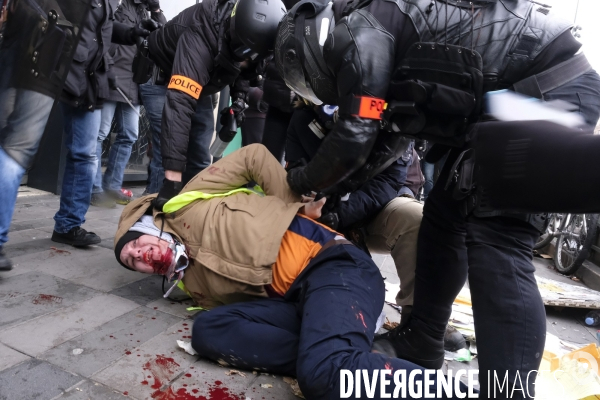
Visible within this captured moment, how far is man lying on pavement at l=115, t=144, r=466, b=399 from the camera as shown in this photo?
1498 millimetres

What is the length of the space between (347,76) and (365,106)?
12 centimetres

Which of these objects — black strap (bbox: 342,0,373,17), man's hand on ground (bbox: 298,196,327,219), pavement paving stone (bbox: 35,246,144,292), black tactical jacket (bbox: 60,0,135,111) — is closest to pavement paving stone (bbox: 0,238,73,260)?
pavement paving stone (bbox: 35,246,144,292)

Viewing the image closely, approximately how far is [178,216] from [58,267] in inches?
32.1

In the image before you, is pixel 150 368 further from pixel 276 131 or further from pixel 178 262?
pixel 276 131

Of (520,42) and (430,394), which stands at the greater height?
(520,42)

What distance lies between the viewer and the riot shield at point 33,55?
1.46 meters

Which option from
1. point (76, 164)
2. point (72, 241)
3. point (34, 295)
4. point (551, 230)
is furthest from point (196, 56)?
point (551, 230)

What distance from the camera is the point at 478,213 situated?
4.36ft

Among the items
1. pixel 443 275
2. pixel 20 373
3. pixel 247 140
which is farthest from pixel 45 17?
pixel 247 140

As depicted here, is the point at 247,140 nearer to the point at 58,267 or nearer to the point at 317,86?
the point at 58,267

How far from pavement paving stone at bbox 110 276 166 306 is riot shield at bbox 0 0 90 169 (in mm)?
994

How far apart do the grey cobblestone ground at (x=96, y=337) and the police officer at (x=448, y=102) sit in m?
0.61

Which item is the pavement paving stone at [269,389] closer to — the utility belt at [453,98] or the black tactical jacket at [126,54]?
the utility belt at [453,98]

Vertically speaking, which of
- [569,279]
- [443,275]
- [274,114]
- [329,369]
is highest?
[274,114]
